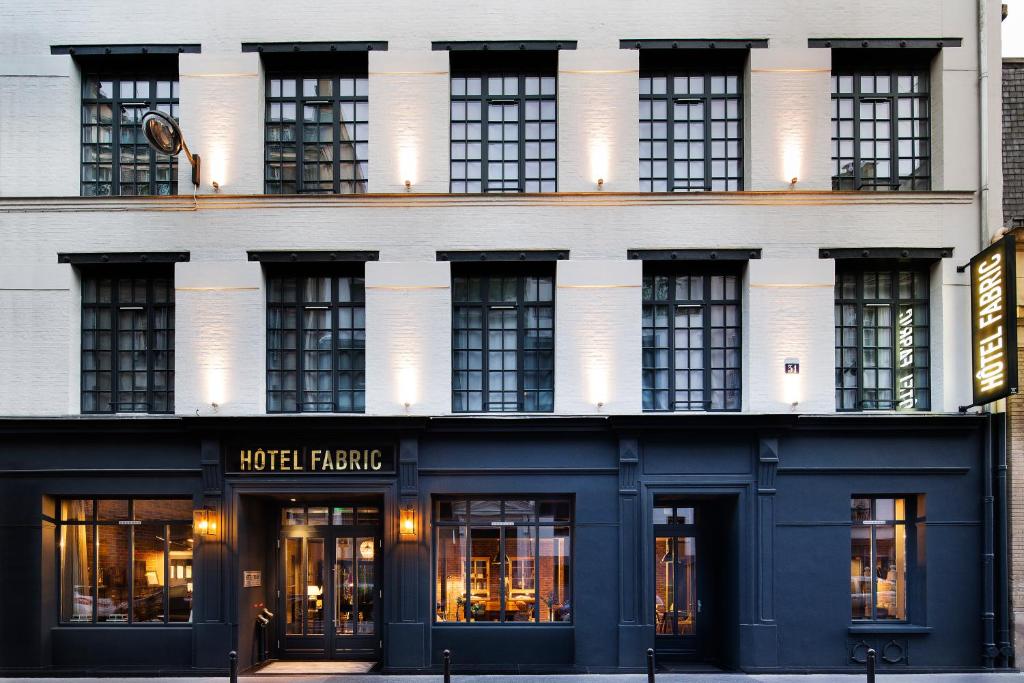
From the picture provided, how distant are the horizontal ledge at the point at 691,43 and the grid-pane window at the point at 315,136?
4.97 meters

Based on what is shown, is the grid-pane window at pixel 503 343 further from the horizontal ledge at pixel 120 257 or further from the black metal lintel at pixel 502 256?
the horizontal ledge at pixel 120 257

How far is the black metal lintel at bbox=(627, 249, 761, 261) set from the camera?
15.2 metres

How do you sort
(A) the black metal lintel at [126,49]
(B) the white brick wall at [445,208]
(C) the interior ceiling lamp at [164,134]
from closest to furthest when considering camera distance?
1. (C) the interior ceiling lamp at [164,134]
2. (B) the white brick wall at [445,208]
3. (A) the black metal lintel at [126,49]

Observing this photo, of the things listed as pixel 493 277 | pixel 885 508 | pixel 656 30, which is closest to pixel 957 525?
pixel 885 508

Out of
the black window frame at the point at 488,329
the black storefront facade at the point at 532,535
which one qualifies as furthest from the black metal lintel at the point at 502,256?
the black storefront facade at the point at 532,535

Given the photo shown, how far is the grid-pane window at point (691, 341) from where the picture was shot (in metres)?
15.5

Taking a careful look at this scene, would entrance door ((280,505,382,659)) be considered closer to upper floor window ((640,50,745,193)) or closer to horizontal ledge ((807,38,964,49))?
upper floor window ((640,50,745,193))

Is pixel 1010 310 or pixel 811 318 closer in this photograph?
pixel 1010 310

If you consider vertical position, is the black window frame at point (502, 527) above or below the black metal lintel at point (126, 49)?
below

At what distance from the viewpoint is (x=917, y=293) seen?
51.3 feet

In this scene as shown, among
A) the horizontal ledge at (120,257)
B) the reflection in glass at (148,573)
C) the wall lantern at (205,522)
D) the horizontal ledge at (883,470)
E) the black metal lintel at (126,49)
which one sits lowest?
the reflection in glass at (148,573)

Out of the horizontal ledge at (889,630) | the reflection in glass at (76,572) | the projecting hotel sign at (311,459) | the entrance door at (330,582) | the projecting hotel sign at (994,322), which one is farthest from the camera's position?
the entrance door at (330,582)

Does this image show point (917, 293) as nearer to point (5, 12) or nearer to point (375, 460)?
point (375, 460)

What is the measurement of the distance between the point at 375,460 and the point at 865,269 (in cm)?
953
